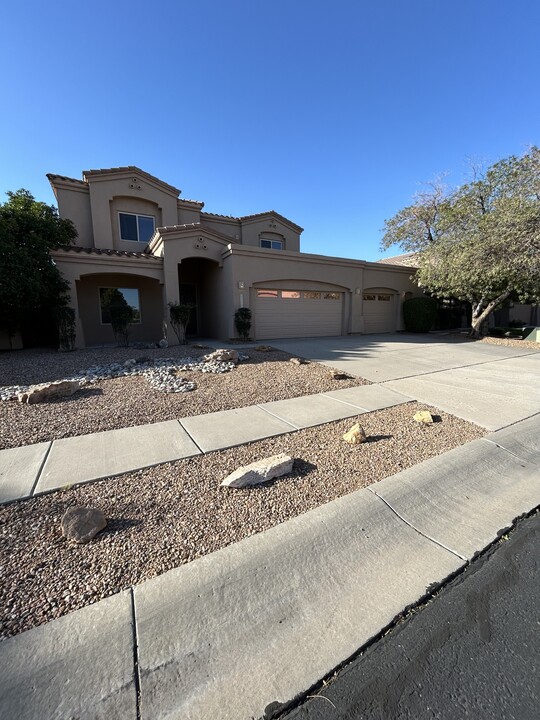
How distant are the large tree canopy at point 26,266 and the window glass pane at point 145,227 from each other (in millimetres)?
3864

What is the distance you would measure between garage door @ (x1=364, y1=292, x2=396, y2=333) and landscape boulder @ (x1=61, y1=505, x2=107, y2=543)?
15513 mm

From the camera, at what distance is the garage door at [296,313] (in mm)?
13133

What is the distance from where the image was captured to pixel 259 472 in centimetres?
307

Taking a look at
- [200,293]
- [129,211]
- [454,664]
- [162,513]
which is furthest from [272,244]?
[454,664]

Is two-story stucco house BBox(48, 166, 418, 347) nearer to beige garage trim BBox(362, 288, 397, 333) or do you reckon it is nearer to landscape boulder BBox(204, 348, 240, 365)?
beige garage trim BBox(362, 288, 397, 333)

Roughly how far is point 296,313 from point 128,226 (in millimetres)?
8644

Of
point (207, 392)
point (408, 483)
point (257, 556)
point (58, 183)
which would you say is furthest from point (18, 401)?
point (58, 183)

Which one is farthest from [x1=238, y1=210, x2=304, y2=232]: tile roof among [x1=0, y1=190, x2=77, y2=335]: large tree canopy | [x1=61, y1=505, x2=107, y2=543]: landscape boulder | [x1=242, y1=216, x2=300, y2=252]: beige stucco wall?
[x1=61, y1=505, x2=107, y2=543]: landscape boulder

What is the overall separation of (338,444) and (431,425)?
5.17ft

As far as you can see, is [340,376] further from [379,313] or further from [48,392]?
[379,313]

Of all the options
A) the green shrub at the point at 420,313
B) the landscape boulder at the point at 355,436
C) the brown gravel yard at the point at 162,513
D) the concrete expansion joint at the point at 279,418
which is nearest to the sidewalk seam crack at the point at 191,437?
the brown gravel yard at the point at 162,513

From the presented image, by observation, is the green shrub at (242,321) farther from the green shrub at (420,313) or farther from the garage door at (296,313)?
the green shrub at (420,313)

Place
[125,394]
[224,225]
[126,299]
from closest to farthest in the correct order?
[125,394] → [126,299] → [224,225]

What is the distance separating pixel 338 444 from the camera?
3902 millimetres
